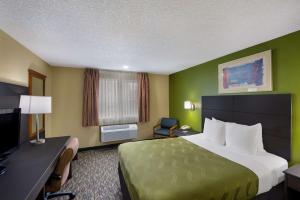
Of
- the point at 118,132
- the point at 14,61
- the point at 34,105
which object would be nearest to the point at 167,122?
the point at 118,132

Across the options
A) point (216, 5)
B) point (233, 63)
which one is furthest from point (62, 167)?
point (233, 63)

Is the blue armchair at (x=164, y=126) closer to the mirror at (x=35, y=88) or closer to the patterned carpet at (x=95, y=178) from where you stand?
the patterned carpet at (x=95, y=178)

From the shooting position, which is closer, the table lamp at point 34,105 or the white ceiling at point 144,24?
the white ceiling at point 144,24

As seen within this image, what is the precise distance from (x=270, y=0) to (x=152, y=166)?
86.3 inches

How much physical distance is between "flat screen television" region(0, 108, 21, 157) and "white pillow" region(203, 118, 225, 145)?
3.17 m

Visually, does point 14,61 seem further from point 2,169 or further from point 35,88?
point 2,169

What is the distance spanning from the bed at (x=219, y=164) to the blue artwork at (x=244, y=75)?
260 mm

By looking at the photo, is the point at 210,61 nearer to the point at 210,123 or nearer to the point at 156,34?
the point at 210,123

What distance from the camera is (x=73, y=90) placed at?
4086 millimetres

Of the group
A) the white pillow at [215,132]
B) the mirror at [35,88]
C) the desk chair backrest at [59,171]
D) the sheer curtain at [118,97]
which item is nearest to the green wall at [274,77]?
the white pillow at [215,132]

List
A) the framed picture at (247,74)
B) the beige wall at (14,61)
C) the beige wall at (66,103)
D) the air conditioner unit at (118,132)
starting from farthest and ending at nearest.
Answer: the air conditioner unit at (118,132) → the beige wall at (66,103) → the framed picture at (247,74) → the beige wall at (14,61)

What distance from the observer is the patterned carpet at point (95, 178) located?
2289 millimetres

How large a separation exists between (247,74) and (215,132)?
1.25 metres

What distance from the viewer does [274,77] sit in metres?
2.31
